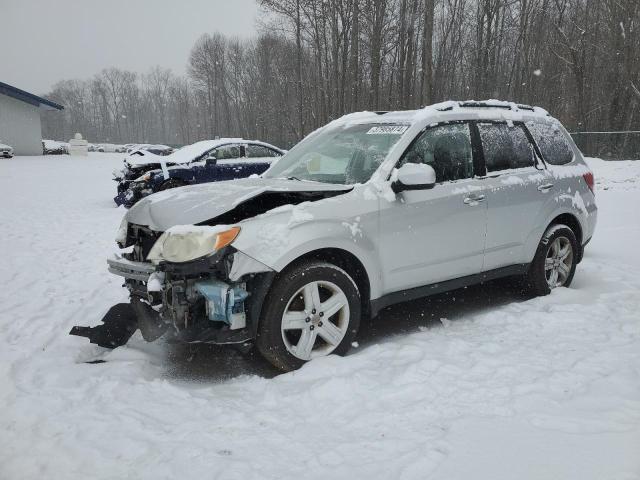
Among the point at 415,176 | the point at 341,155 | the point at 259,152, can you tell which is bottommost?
the point at 415,176

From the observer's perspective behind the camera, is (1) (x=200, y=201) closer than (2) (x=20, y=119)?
Yes

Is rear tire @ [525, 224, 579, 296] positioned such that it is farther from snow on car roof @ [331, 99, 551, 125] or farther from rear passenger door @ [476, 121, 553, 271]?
snow on car roof @ [331, 99, 551, 125]

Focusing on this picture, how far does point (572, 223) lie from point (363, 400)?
351 cm

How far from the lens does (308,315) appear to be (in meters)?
3.52

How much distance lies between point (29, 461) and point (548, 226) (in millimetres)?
4752

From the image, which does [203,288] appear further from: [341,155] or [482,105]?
[482,105]

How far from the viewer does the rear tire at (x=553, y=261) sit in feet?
16.5

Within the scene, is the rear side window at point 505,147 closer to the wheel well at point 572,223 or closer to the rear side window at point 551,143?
the rear side window at point 551,143

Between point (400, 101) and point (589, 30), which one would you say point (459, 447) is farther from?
point (589, 30)

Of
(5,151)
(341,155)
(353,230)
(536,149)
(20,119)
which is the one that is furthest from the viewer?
(20,119)

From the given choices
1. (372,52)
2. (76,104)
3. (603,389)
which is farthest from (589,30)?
(76,104)

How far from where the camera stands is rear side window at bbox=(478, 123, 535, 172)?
15.3ft

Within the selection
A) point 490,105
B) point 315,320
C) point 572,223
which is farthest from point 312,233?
point 572,223

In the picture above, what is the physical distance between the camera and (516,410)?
2.91m
